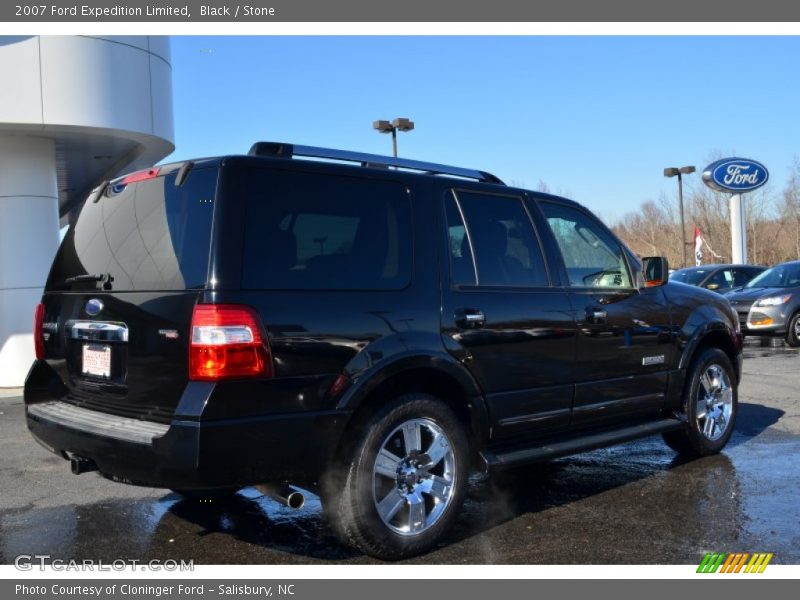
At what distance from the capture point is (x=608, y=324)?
17.4 feet

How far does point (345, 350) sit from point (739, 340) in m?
4.11

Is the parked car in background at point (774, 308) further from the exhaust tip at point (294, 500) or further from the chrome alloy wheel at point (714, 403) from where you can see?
the exhaust tip at point (294, 500)

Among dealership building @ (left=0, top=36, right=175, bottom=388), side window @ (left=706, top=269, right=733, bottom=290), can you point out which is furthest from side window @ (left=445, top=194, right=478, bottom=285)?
side window @ (left=706, top=269, right=733, bottom=290)

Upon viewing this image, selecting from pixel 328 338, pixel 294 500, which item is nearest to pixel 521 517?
pixel 294 500

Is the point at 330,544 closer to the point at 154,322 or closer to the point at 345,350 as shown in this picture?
the point at 345,350

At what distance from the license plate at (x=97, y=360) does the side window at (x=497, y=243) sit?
74.2 inches

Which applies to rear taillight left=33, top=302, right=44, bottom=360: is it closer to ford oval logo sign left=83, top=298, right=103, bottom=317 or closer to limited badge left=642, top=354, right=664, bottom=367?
ford oval logo sign left=83, top=298, right=103, bottom=317

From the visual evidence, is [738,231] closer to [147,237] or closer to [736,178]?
[736,178]

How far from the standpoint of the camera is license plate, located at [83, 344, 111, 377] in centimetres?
404

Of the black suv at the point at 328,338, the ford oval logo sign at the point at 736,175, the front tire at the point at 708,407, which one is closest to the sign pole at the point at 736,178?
the ford oval logo sign at the point at 736,175

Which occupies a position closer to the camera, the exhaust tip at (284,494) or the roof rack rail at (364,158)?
the exhaust tip at (284,494)

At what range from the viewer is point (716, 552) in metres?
4.07

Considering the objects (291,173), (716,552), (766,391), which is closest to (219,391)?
(291,173)

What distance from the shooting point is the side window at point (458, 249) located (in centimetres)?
454
